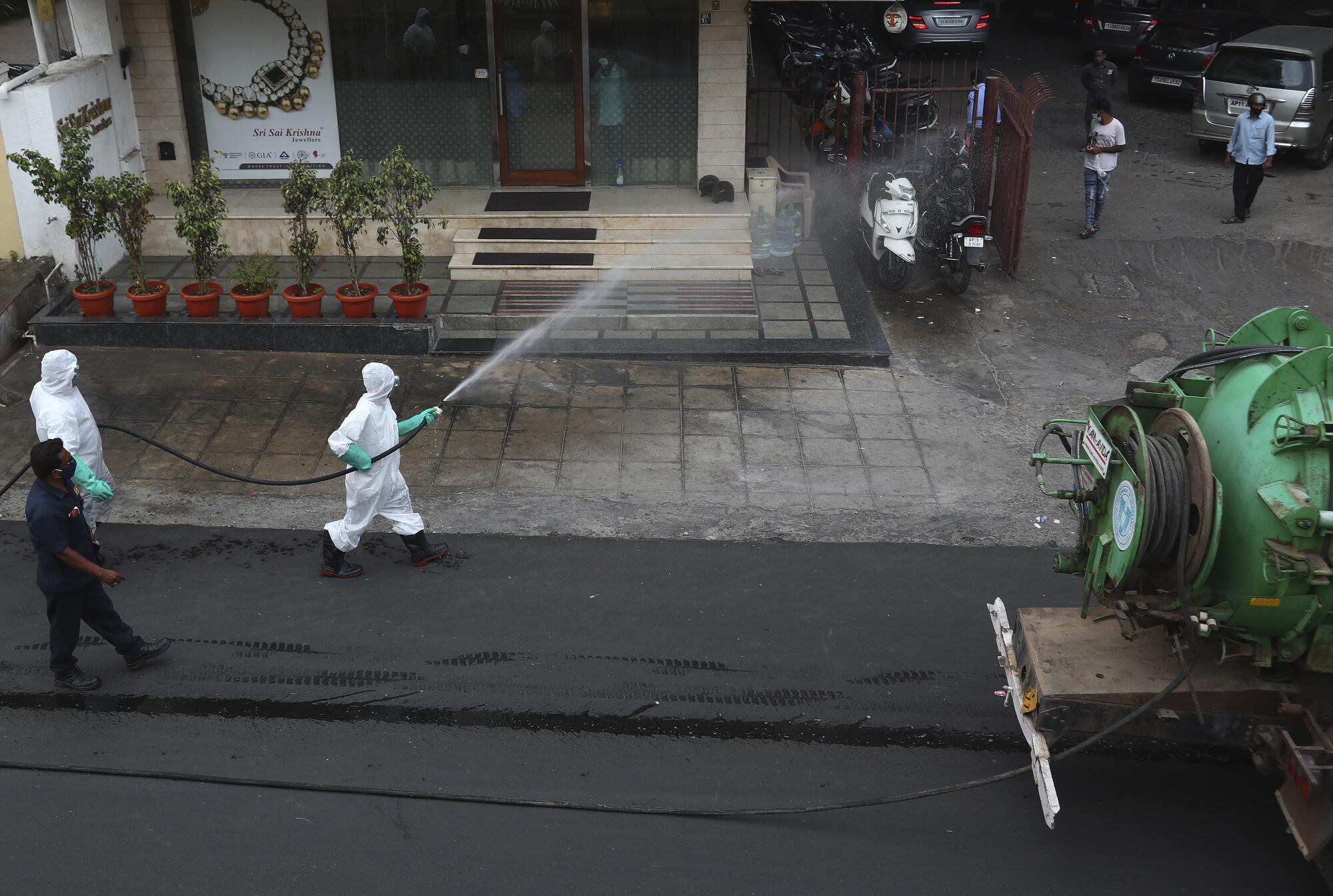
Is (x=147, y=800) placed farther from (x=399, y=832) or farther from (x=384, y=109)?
(x=384, y=109)

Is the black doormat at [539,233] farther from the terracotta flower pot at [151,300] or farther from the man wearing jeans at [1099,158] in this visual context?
the man wearing jeans at [1099,158]

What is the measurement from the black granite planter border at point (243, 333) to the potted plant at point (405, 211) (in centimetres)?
20

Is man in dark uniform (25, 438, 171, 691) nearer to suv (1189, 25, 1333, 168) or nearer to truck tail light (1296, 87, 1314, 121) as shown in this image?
suv (1189, 25, 1333, 168)

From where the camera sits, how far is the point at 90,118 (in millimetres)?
11961

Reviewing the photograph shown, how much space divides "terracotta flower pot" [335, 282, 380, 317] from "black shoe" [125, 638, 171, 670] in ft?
15.1

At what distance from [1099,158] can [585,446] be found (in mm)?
7397

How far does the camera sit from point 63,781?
600 cm

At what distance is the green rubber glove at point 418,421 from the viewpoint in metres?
7.68

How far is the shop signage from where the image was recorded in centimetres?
1131

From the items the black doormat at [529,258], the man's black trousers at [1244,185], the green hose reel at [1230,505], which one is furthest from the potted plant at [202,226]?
the man's black trousers at [1244,185]

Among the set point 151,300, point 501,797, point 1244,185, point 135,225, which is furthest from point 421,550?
point 1244,185

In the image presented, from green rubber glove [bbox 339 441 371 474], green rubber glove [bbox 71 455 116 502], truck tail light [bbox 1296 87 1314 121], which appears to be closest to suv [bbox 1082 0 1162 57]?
truck tail light [bbox 1296 87 1314 121]

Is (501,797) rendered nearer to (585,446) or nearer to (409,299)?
(585,446)

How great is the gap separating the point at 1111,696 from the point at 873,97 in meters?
8.88
